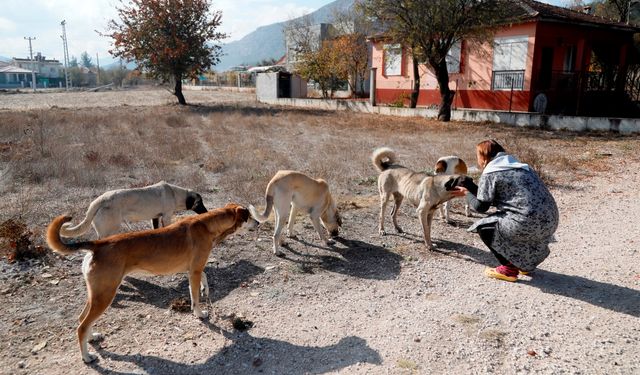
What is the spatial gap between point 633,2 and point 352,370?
38.3 metres

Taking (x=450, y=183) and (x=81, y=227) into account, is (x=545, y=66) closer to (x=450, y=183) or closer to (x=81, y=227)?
(x=450, y=183)

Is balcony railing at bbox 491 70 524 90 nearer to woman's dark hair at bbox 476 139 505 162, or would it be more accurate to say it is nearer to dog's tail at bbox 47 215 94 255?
woman's dark hair at bbox 476 139 505 162

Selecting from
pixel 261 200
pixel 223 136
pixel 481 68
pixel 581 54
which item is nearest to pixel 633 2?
pixel 581 54

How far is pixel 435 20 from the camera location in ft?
65.3

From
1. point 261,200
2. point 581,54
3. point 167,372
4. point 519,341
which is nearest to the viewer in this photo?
point 167,372

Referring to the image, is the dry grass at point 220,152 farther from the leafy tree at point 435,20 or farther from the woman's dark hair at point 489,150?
the woman's dark hair at point 489,150

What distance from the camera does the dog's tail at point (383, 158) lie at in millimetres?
7785

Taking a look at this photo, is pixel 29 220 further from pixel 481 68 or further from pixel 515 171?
pixel 481 68

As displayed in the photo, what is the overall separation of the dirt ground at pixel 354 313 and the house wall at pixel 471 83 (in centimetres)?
1849

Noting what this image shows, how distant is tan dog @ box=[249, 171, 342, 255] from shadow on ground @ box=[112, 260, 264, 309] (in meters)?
0.75

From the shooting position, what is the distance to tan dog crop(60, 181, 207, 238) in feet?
18.9

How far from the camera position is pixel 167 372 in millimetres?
3906

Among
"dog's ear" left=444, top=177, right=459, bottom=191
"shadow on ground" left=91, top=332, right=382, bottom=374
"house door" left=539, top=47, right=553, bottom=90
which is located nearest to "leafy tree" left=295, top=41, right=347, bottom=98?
"house door" left=539, top=47, right=553, bottom=90

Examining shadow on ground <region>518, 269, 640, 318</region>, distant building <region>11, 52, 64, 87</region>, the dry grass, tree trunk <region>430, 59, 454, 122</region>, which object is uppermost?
distant building <region>11, 52, 64, 87</region>
